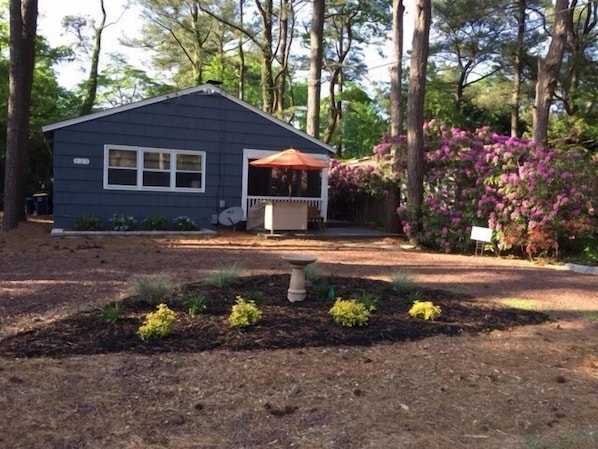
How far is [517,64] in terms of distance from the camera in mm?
25562

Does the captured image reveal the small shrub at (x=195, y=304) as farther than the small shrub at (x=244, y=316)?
Yes

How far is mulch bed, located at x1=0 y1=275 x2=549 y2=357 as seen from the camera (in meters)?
4.36

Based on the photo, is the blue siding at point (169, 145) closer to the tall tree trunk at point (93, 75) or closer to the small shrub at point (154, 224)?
the small shrub at point (154, 224)

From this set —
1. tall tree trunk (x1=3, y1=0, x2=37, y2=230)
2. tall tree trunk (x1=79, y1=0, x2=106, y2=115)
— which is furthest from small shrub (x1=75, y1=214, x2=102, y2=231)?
tall tree trunk (x1=79, y1=0, x2=106, y2=115)

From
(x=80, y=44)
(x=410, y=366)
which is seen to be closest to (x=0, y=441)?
(x=410, y=366)

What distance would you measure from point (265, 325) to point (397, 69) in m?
14.6

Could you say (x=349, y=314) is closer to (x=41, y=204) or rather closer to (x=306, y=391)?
(x=306, y=391)

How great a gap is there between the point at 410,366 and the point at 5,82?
2107cm

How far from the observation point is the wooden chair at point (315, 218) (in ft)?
51.1

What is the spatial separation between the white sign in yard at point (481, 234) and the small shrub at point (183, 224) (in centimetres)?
684

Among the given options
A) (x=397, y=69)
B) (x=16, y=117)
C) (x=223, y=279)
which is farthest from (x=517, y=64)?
(x=223, y=279)

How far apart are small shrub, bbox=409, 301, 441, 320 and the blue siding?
1034cm

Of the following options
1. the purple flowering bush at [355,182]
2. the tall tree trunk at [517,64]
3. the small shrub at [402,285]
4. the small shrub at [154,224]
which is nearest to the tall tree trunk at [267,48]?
the purple flowering bush at [355,182]

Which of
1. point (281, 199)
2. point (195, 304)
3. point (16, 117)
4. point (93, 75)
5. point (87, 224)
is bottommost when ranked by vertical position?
point (195, 304)
